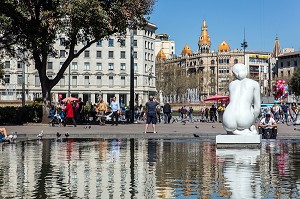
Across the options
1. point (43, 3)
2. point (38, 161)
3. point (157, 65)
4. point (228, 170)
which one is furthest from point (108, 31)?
point (157, 65)

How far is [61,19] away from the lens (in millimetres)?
32594

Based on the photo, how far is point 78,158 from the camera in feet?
47.2

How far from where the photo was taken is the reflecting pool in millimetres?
8992

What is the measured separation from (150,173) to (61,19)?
22.4 meters

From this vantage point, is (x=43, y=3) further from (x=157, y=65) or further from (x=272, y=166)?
(x=157, y=65)

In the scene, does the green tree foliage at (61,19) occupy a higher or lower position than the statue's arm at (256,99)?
higher

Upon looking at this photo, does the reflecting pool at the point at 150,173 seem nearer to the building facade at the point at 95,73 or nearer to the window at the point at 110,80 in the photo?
the building facade at the point at 95,73

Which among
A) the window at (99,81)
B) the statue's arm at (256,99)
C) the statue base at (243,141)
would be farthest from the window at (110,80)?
the statue's arm at (256,99)

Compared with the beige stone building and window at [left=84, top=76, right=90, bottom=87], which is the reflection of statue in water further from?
window at [left=84, top=76, right=90, bottom=87]

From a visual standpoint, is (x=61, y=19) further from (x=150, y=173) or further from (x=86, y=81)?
(x=86, y=81)

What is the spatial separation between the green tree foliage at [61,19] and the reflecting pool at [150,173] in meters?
15.4

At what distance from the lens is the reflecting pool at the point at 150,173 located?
899cm

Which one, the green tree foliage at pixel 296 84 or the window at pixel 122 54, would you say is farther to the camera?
the window at pixel 122 54

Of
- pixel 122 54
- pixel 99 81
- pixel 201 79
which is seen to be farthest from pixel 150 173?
pixel 201 79
